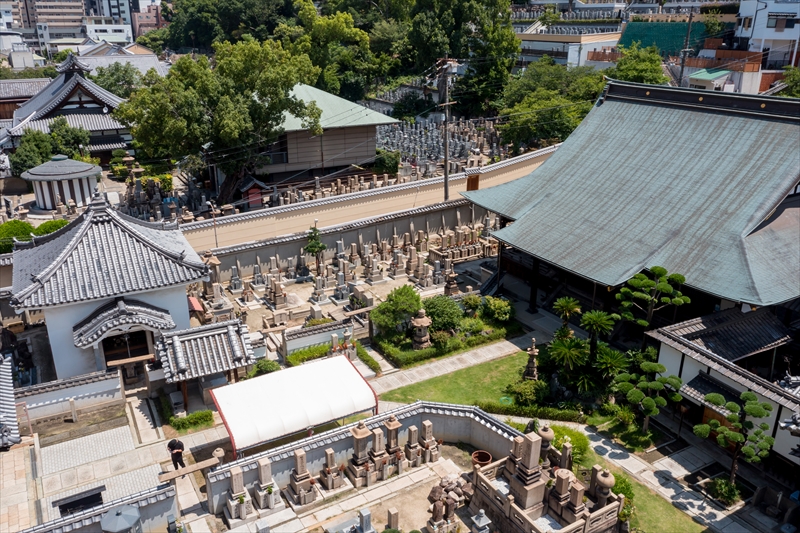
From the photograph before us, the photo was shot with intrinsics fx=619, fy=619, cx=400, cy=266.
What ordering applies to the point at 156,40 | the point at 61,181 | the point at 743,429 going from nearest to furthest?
1. the point at 743,429
2. the point at 61,181
3. the point at 156,40

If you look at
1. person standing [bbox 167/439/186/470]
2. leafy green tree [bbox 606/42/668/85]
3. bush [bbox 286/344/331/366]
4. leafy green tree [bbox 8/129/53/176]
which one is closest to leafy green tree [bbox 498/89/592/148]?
leafy green tree [bbox 606/42/668/85]

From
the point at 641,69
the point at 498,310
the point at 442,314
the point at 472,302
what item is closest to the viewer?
the point at 442,314

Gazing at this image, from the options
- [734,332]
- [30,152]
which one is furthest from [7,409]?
[30,152]

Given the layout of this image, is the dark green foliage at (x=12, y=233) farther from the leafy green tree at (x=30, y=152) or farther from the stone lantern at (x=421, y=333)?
the stone lantern at (x=421, y=333)

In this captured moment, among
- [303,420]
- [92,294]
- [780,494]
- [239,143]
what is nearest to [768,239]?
[780,494]

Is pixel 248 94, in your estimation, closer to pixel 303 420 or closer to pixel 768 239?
pixel 303 420

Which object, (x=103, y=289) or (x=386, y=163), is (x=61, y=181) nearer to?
(x=386, y=163)

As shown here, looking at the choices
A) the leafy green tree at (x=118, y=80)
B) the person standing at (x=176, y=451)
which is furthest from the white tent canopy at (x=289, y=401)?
the leafy green tree at (x=118, y=80)
